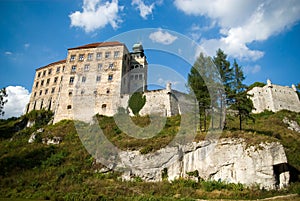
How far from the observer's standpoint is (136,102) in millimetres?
42219

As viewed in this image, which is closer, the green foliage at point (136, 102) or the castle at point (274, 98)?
the green foliage at point (136, 102)

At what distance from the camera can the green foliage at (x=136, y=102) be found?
41.6m

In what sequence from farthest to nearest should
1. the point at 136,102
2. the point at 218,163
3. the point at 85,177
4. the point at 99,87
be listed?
1. the point at 99,87
2. the point at 136,102
3. the point at 85,177
4. the point at 218,163

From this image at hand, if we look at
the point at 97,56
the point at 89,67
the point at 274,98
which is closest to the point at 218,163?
the point at 274,98

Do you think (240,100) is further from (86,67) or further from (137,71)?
(86,67)

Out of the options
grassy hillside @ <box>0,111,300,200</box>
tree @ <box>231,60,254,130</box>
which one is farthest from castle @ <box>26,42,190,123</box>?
tree @ <box>231,60,254,130</box>

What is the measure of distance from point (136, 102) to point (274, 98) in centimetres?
2847

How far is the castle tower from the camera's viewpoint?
45875 millimetres

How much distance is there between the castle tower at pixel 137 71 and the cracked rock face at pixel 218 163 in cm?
2218

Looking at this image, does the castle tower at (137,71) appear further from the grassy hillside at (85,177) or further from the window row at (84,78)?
the grassy hillside at (85,177)

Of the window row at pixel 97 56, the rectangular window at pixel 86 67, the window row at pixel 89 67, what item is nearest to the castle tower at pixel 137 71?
the window row at pixel 89 67

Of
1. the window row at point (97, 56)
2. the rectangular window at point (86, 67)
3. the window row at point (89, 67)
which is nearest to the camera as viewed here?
the window row at point (89, 67)

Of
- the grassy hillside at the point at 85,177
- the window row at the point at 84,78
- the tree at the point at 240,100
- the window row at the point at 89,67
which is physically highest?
the window row at the point at 89,67

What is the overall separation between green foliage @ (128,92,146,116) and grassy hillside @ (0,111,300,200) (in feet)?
27.7
